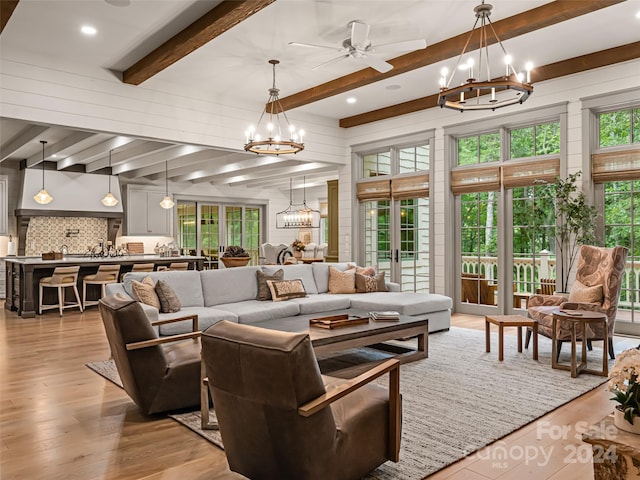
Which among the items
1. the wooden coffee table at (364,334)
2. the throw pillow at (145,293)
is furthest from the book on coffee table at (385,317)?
the throw pillow at (145,293)

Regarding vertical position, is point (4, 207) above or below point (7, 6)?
below

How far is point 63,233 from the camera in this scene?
11.5m

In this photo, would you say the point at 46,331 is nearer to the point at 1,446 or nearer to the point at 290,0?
the point at 1,446

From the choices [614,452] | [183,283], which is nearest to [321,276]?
[183,283]

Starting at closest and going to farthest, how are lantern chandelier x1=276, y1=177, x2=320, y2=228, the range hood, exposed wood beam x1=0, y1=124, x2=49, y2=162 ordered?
exposed wood beam x1=0, y1=124, x2=49, y2=162 < the range hood < lantern chandelier x1=276, y1=177, x2=320, y2=228

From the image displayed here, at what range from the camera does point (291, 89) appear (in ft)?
23.4

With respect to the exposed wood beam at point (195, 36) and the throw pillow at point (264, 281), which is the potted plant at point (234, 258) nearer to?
the throw pillow at point (264, 281)

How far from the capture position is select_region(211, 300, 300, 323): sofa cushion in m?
5.04

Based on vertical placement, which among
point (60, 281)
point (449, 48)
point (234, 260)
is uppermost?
point (449, 48)

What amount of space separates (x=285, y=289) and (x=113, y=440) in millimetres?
3106

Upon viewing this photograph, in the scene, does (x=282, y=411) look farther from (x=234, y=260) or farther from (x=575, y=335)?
(x=234, y=260)

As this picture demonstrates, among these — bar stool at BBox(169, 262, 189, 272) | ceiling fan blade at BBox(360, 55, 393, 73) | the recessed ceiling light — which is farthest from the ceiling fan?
bar stool at BBox(169, 262, 189, 272)

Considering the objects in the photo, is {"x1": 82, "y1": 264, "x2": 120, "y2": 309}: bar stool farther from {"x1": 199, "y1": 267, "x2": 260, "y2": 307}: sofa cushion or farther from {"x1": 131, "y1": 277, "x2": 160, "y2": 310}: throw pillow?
{"x1": 131, "y1": 277, "x2": 160, "y2": 310}: throw pillow

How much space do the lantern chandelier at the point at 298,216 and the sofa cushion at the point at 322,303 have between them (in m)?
7.34
